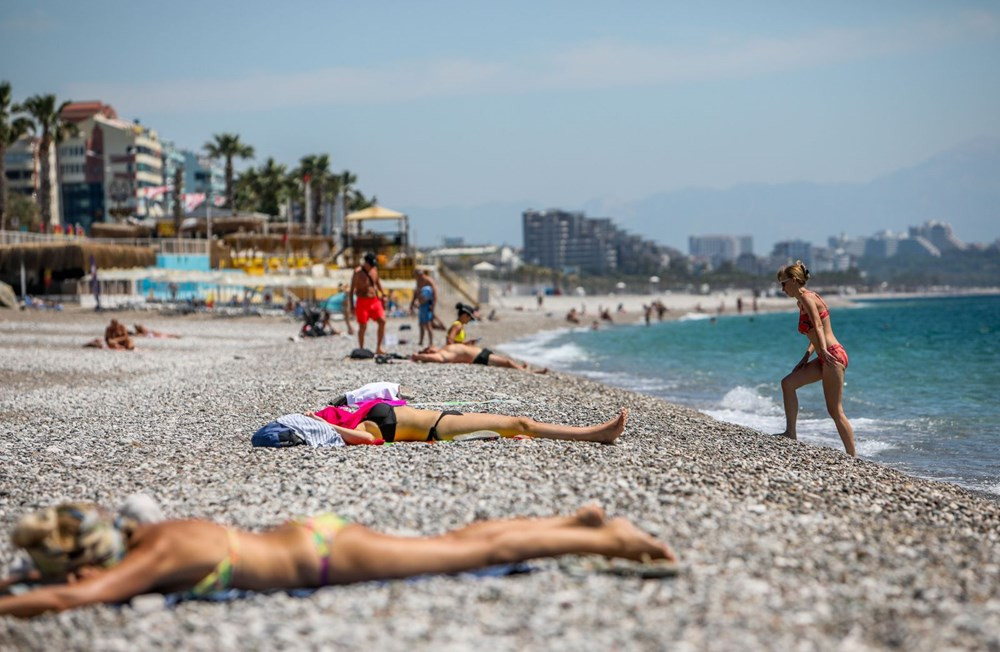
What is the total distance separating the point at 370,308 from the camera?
15602 mm

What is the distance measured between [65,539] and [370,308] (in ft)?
38.9

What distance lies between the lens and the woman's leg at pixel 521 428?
7.15 metres

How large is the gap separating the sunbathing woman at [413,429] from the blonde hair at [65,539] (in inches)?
130

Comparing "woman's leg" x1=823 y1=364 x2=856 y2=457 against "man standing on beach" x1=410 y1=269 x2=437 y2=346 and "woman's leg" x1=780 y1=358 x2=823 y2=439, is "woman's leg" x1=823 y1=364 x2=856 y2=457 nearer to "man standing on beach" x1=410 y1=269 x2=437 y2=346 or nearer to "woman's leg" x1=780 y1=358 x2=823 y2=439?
"woman's leg" x1=780 y1=358 x2=823 y2=439

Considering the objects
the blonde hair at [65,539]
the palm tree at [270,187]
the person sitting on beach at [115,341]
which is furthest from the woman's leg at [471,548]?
the palm tree at [270,187]

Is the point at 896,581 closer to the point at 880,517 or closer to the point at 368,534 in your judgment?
the point at 880,517

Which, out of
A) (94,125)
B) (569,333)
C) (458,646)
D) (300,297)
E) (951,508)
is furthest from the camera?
(94,125)

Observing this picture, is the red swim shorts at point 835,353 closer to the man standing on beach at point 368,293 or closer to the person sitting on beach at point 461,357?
the person sitting on beach at point 461,357

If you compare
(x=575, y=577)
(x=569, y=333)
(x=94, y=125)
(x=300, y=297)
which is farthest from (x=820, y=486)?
(x=94, y=125)

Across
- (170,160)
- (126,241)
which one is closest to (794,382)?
(126,241)

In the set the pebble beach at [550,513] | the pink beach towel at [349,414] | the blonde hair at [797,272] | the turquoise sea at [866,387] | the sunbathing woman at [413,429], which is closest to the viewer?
the pebble beach at [550,513]

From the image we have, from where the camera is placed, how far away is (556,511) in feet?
16.7

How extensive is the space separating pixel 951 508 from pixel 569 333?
133 feet

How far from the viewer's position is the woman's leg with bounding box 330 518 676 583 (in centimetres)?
404
